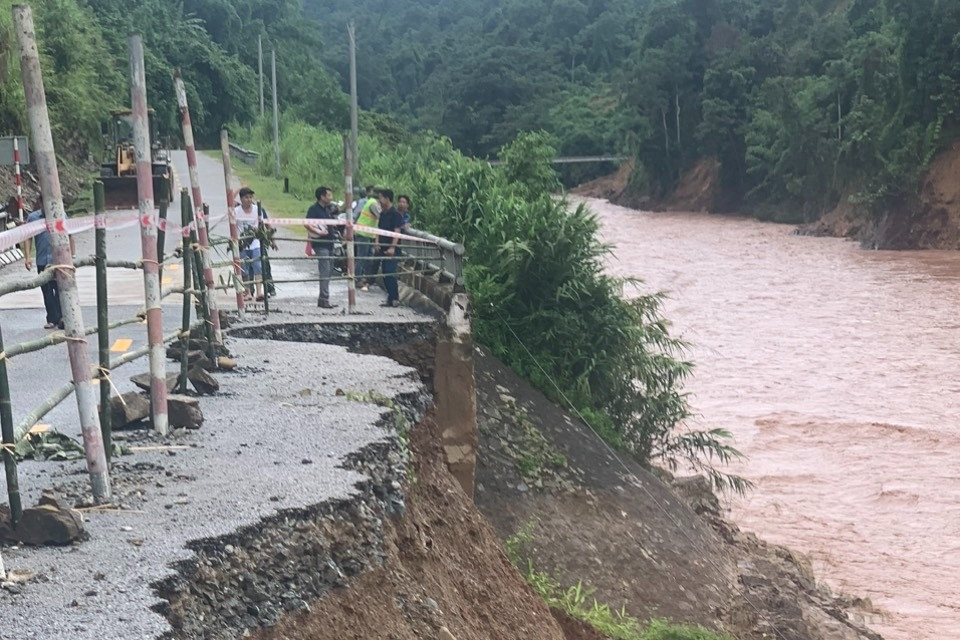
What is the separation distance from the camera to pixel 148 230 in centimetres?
725

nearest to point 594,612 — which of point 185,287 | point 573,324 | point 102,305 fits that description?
point 185,287

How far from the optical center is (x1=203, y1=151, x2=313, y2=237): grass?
32.4 metres

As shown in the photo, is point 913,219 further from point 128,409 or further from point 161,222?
point 128,409

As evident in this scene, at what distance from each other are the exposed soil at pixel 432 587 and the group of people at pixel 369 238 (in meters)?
4.43

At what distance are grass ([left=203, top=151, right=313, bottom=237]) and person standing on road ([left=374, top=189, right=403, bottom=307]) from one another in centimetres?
1217

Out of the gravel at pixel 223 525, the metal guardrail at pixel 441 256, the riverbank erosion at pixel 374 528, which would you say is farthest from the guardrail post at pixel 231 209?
the gravel at pixel 223 525

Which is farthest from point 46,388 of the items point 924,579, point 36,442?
point 924,579

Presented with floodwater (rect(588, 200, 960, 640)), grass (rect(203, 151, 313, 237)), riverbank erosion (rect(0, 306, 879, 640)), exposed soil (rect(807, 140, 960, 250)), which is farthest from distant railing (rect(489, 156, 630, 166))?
riverbank erosion (rect(0, 306, 879, 640))

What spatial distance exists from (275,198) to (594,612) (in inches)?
1182

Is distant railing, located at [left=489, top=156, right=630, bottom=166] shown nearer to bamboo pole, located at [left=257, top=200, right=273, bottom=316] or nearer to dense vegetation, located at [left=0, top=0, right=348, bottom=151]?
dense vegetation, located at [left=0, top=0, right=348, bottom=151]

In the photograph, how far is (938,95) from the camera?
49.9 metres

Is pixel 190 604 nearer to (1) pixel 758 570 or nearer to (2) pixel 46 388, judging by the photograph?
(2) pixel 46 388

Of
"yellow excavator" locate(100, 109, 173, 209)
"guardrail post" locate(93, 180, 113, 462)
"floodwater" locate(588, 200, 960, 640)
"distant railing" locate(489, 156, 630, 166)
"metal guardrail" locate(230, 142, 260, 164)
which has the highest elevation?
"guardrail post" locate(93, 180, 113, 462)

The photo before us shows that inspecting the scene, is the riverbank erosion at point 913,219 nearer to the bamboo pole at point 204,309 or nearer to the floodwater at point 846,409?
the floodwater at point 846,409
